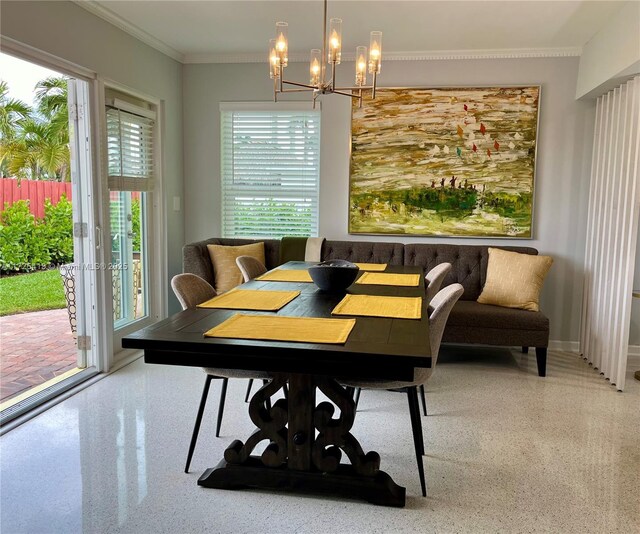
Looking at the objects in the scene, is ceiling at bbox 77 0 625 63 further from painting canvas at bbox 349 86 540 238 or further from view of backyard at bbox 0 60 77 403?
view of backyard at bbox 0 60 77 403

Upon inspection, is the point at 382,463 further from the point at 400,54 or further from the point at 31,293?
the point at 31,293

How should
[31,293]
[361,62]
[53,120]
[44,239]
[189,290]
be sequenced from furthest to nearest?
[44,239], [31,293], [53,120], [361,62], [189,290]

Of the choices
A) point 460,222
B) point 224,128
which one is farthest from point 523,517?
point 224,128

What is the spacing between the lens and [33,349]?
4730 millimetres

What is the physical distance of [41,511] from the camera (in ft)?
7.07

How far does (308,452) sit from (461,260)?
2.78 m

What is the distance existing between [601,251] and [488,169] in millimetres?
1160

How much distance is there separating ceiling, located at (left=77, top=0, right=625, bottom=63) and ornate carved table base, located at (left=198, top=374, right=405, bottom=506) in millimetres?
2641

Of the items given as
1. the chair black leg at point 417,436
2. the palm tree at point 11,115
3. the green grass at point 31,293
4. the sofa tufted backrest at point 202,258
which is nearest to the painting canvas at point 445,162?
the sofa tufted backrest at point 202,258

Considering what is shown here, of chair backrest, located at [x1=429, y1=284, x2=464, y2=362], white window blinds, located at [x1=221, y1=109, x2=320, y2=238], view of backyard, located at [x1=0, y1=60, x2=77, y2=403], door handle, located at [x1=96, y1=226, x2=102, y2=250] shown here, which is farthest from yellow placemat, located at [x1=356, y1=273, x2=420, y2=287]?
view of backyard, located at [x1=0, y1=60, x2=77, y2=403]

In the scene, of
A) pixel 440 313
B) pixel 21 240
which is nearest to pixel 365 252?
pixel 440 313

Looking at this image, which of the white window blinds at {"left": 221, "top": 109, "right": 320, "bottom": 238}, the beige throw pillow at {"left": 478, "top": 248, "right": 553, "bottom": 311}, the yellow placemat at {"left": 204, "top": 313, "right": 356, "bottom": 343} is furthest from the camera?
the white window blinds at {"left": 221, "top": 109, "right": 320, "bottom": 238}

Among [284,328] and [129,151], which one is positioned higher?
[129,151]

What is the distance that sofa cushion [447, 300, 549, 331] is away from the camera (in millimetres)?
4016
